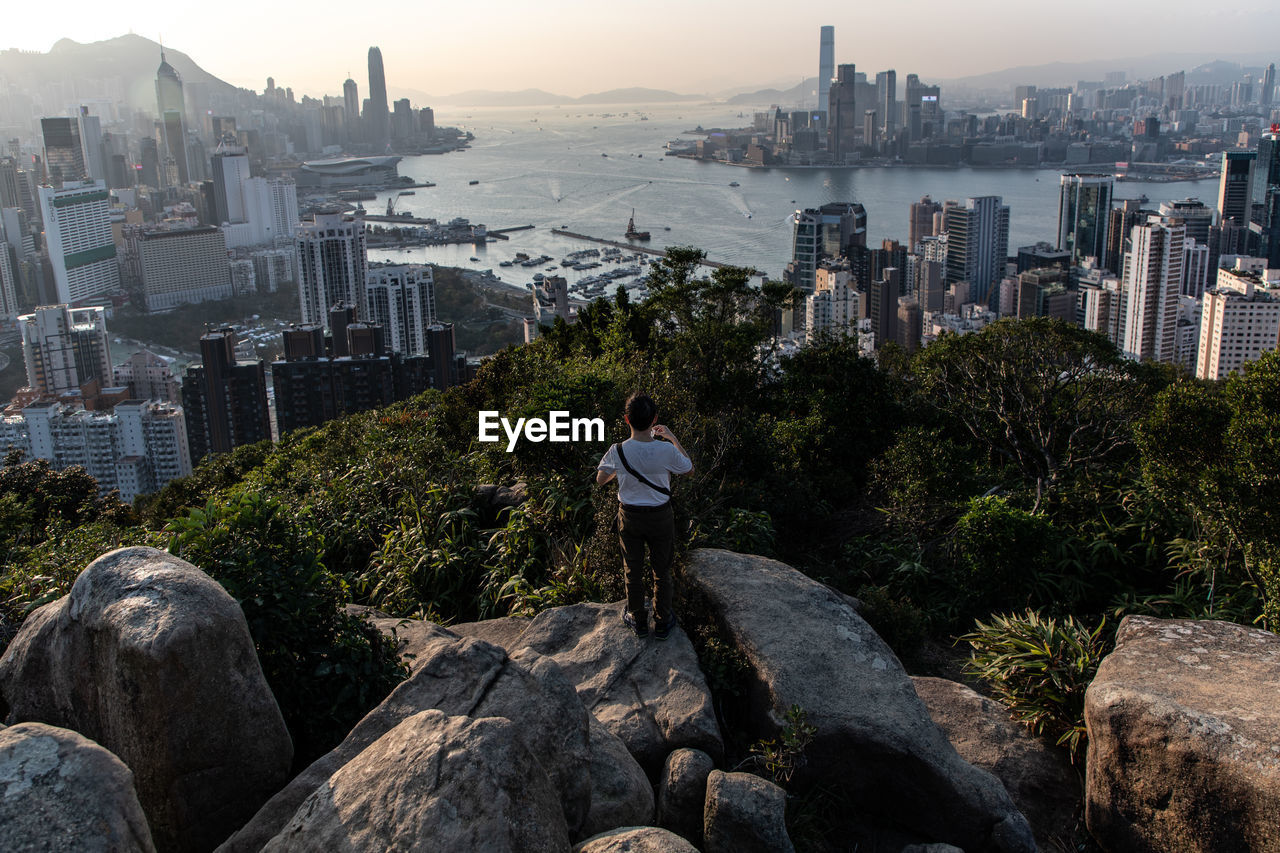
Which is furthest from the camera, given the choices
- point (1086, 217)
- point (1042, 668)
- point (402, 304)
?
point (1086, 217)

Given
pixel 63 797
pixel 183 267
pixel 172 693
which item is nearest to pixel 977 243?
pixel 183 267

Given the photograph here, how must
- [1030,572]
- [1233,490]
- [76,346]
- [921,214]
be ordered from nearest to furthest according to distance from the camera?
[1233,490]
[1030,572]
[76,346]
[921,214]

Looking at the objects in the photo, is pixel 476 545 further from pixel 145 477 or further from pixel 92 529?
pixel 145 477

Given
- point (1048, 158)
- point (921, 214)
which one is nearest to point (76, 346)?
point (921, 214)

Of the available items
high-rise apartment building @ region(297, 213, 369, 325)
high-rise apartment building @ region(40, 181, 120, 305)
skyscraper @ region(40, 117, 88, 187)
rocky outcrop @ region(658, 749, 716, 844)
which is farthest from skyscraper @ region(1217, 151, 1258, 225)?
skyscraper @ region(40, 117, 88, 187)

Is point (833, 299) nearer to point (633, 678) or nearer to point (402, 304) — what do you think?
point (402, 304)

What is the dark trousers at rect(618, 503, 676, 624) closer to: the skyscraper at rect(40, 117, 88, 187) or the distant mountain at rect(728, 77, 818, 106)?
the skyscraper at rect(40, 117, 88, 187)
